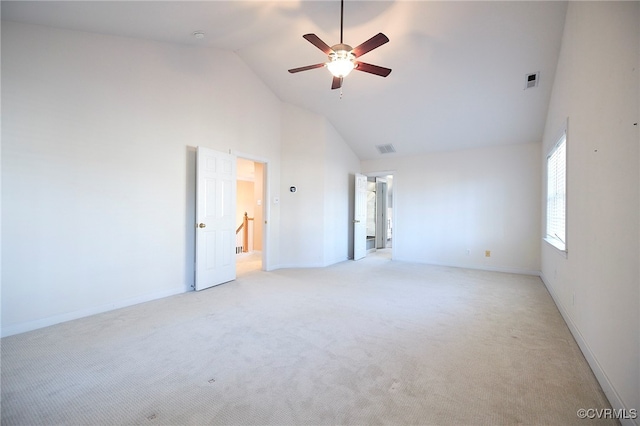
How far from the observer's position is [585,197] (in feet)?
7.73

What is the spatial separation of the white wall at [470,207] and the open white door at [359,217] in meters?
0.66

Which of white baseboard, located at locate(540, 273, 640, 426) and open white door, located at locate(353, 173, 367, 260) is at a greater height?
open white door, located at locate(353, 173, 367, 260)

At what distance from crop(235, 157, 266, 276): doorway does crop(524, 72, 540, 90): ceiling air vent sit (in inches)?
172

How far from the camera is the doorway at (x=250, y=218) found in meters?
5.84

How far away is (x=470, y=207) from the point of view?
5871 millimetres

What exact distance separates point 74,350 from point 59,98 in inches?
97.5

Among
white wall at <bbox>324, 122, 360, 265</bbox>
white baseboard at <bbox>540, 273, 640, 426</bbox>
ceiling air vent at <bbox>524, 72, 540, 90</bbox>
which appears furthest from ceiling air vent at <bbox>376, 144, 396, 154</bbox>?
white baseboard at <bbox>540, 273, 640, 426</bbox>

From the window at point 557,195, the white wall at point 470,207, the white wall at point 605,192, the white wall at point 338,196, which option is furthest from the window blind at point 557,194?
the white wall at point 338,196

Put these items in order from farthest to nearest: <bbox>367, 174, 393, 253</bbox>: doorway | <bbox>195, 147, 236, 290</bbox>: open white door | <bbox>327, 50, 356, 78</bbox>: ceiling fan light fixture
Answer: <bbox>367, 174, 393, 253</bbox>: doorway, <bbox>195, 147, 236, 290</bbox>: open white door, <bbox>327, 50, 356, 78</bbox>: ceiling fan light fixture

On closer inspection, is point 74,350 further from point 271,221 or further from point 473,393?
point 271,221

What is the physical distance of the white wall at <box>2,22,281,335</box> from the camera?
2.72 meters

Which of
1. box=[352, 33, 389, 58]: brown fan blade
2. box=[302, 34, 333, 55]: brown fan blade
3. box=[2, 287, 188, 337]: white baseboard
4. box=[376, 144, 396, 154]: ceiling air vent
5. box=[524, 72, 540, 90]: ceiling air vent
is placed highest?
box=[524, 72, 540, 90]: ceiling air vent

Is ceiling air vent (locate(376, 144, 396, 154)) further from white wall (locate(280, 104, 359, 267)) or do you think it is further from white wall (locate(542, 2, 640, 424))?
white wall (locate(542, 2, 640, 424))

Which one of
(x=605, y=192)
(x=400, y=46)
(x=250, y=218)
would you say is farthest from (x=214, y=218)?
(x=605, y=192)
